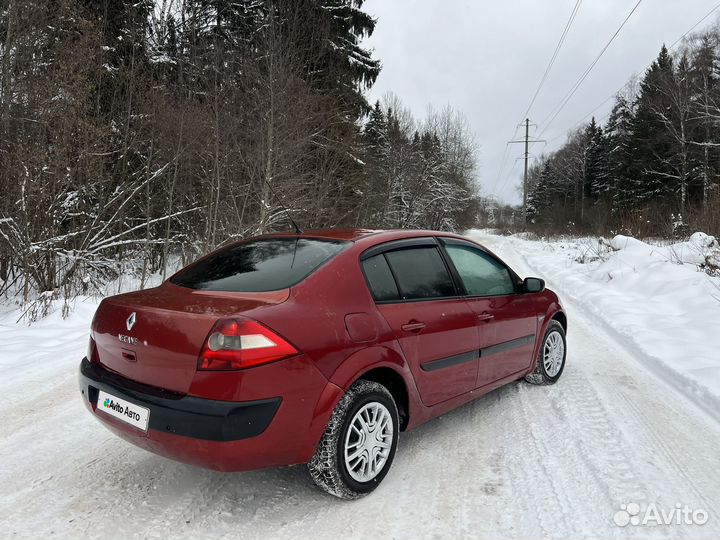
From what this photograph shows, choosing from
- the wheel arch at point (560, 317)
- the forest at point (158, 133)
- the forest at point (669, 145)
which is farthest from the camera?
the forest at point (669, 145)

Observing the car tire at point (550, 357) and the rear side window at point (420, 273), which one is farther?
the car tire at point (550, 357)

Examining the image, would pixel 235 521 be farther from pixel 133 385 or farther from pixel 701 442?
pixel 701 442

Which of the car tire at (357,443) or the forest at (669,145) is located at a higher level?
the forest at (669,145)

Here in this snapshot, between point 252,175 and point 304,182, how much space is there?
1.73 metres

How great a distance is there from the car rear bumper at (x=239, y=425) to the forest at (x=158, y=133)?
20.9 feet

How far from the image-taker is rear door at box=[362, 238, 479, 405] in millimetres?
2719

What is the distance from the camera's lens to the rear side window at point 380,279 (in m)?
2.68

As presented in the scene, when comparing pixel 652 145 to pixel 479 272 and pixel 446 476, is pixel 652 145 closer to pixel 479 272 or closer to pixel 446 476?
pixel 479 272

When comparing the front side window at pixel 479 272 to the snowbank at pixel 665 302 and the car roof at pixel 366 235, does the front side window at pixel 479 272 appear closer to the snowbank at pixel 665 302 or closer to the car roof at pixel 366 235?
the car roof at pixel 366 235

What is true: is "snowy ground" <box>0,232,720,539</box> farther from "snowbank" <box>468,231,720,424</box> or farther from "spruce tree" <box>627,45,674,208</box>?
"spruce tree" <box>627,45,674,208</box>

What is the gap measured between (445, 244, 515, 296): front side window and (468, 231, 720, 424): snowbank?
196 cm

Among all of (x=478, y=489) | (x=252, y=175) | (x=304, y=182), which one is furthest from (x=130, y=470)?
(x=304, y=182)

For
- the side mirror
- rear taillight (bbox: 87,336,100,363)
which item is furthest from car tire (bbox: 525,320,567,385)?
rear taillight (bbox: 87,336,100,363)

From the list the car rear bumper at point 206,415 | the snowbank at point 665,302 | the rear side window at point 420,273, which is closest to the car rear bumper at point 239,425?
the car rear bumper at point 206,415
